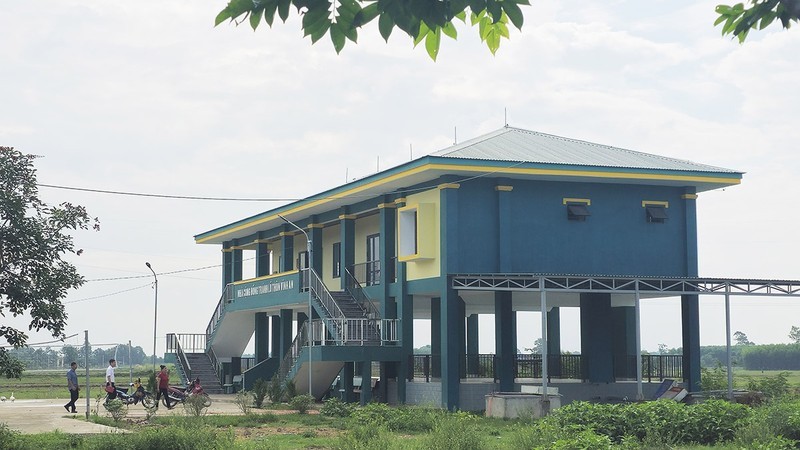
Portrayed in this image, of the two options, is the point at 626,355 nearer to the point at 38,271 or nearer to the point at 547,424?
the point at 547,424

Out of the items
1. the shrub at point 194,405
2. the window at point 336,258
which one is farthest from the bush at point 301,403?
the window at point 336,258

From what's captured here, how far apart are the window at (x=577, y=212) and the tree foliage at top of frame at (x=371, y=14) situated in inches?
1229

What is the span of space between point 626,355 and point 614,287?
6924mm

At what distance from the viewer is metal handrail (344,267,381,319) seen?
127 feet

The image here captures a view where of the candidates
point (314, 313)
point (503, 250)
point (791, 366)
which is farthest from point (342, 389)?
point (791, 366)

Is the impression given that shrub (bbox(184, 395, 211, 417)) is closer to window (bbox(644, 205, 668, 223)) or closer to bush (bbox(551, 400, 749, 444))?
bush (bbox(551, 400, 749, 444))

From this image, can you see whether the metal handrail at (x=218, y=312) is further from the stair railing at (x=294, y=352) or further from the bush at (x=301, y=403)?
the bush at (x=301, y=403)

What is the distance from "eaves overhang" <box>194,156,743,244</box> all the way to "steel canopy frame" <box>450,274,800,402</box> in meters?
3.36

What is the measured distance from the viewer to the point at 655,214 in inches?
1448

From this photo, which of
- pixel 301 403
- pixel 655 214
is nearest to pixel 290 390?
pixel 301 403

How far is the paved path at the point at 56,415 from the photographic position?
27.2 m

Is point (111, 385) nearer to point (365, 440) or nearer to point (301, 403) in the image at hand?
point (301, 403)

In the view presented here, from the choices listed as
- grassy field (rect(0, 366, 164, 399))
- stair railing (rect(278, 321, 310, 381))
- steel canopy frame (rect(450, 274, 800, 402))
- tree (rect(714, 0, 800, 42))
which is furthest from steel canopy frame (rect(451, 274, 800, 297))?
tree (rect(714, 0, 800, 42))

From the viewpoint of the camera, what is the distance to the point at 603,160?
36625 millimetres
